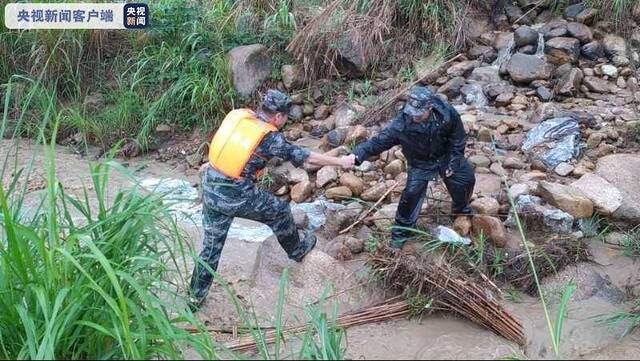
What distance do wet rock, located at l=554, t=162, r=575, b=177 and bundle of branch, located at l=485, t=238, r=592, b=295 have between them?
3.59 feet

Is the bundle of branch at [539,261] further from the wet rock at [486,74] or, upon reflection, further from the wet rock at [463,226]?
the wet rock at [486,74]

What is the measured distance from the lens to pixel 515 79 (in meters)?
6.68

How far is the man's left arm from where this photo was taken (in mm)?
4238

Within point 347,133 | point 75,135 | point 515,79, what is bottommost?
point 75,135

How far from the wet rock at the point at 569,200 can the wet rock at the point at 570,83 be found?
6.29ft

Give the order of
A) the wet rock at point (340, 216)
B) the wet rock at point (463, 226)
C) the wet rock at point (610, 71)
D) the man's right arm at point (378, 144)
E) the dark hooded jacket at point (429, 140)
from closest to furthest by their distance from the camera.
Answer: the dark hooded jacket at point (429, 140) → the man's right arm at point (378, 144) → the wet rock at point (463, 226) → the wet rock at point (340, 216) → the wet rock at point (610, 71)

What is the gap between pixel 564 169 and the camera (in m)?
5.31

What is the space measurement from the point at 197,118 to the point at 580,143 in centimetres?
387

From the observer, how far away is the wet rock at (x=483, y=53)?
7.13m

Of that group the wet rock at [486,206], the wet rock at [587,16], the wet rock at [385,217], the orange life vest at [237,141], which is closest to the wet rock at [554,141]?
the wet rock at [486,206]

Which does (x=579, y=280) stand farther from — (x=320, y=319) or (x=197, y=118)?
(x=197, y=118)

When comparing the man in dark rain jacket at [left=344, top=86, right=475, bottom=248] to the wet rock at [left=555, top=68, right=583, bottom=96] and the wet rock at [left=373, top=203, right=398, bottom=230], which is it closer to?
the wet rock at [left=373, top=203, right=398, bottom=230]

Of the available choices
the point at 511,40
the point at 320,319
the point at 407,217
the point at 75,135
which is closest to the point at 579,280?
the point at 407,217

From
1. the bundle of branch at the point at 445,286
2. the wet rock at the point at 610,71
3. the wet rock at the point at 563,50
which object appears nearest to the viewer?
the bundle of branch at the point at 445,286
